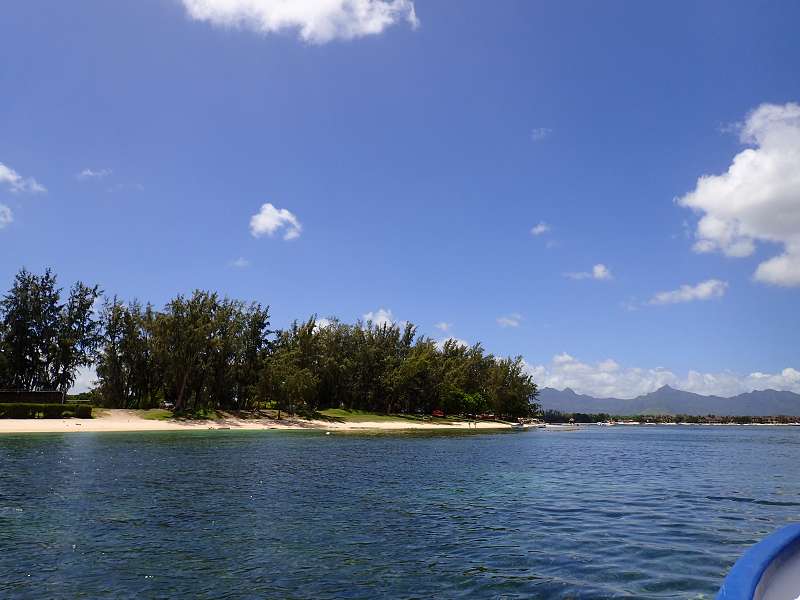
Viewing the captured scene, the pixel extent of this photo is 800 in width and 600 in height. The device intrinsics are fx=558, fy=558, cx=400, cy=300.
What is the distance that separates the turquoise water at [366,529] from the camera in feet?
41.8

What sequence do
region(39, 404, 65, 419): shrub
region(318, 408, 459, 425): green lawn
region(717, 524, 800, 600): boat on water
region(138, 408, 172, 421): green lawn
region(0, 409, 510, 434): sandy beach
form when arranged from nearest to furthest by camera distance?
region(717, 524, 800, 600): boat on water < region(0, 409, 510, 434): sandy beach < region(39, 404, 65, 419): shrub < region(138, 408, 172, 421): green lawn < region(318, 408, 459, 425): green lawn

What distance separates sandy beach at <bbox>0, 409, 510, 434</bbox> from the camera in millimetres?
67750

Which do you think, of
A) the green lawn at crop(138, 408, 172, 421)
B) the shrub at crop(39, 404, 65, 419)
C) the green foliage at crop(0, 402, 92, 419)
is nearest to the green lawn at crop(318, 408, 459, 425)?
the green lawn at crop(138, 408, 172, 421)

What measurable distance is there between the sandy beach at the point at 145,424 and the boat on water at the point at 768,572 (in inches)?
2901

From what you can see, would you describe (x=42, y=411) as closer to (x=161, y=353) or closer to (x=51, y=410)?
(x=51, y=410)

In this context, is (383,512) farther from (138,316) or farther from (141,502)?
(138,316)

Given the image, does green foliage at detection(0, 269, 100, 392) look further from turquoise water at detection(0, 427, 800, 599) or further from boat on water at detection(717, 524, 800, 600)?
boat on water at detection(717, 524, 800, 600)

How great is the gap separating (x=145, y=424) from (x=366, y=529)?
7113cm

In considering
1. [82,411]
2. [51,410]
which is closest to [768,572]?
[82,411]

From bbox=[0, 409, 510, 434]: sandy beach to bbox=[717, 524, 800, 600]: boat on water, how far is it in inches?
2901

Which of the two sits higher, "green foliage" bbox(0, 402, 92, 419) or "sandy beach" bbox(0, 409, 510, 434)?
"green foliage" bbox(0, 402, 92, 419)

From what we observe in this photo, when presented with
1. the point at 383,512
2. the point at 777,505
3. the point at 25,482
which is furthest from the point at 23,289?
the point at 777,505

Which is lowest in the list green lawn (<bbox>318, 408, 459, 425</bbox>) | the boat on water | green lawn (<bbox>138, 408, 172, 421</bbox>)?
green lawn (<bbox>318, 408, 459, 425</bbox>)

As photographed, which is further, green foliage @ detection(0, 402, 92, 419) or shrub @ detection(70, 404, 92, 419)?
shrub @ detection(70, 404, 92, 419)
